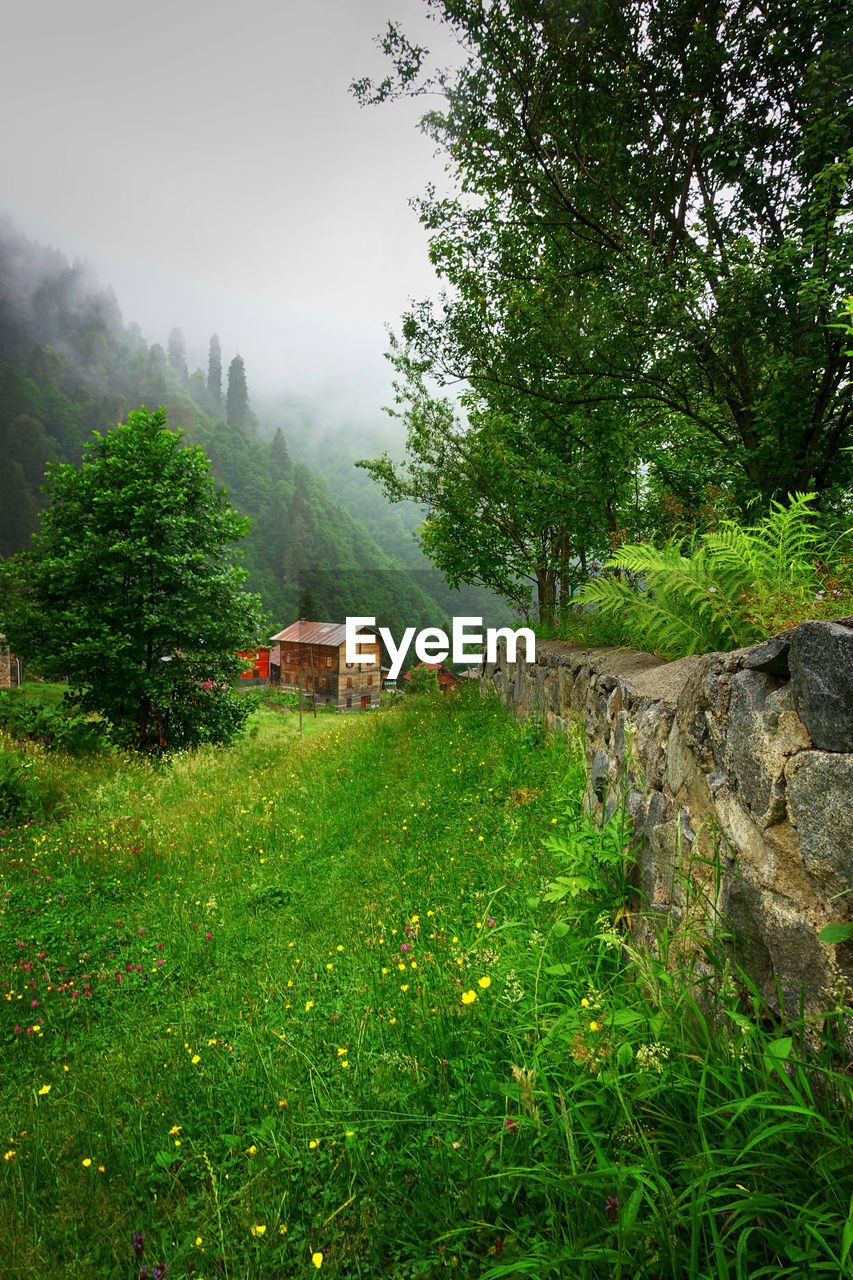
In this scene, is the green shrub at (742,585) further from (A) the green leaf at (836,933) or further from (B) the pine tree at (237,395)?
(B) the pine tree at (237,395)

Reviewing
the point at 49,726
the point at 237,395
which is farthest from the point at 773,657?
the point at 237,395

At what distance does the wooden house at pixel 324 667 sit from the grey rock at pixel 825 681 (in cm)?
3967

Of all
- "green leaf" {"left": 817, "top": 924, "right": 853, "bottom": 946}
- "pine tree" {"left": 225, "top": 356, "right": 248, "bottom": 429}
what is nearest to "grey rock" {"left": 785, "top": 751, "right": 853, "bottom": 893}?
"green leaf" {"left": 817, "top": 924, "right": 853, "bottom": 946}

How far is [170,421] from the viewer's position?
446 ft

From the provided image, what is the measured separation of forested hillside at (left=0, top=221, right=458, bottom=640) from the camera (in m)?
72.6

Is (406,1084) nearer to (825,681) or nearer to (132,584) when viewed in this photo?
(825,681)

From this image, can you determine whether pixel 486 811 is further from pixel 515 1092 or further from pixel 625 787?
pixel 515 1092

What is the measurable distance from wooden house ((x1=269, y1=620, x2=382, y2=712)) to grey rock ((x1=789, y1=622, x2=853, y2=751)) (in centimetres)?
3967

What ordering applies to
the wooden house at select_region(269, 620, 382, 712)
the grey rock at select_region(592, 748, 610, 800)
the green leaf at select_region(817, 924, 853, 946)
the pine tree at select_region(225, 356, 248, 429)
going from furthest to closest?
the pine tree at select_region(225, 356, 248, 429), the wooden house at select_region(269, 620, 382, 712), the grey rock at select_region(592, 748, 610, 800), the green leaf at select_region(817, 924, 853, 946)

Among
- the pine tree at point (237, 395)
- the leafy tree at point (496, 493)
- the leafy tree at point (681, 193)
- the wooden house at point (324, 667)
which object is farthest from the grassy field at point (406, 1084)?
the pine tree at point (237, 395)

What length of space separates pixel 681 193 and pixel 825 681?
6724mm

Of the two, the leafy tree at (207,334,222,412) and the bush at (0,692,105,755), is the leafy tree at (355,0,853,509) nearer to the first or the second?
the bush at (0,692,105,755)

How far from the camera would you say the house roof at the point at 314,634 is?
42750mm

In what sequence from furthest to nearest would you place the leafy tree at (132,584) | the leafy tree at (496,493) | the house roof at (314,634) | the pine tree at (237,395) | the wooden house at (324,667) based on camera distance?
the pine tree at (237,395) → the wooden house at (324,667) → the house roof at (314,634) → the leafy tree at (132,584) → the leafy tree at (496,493)
